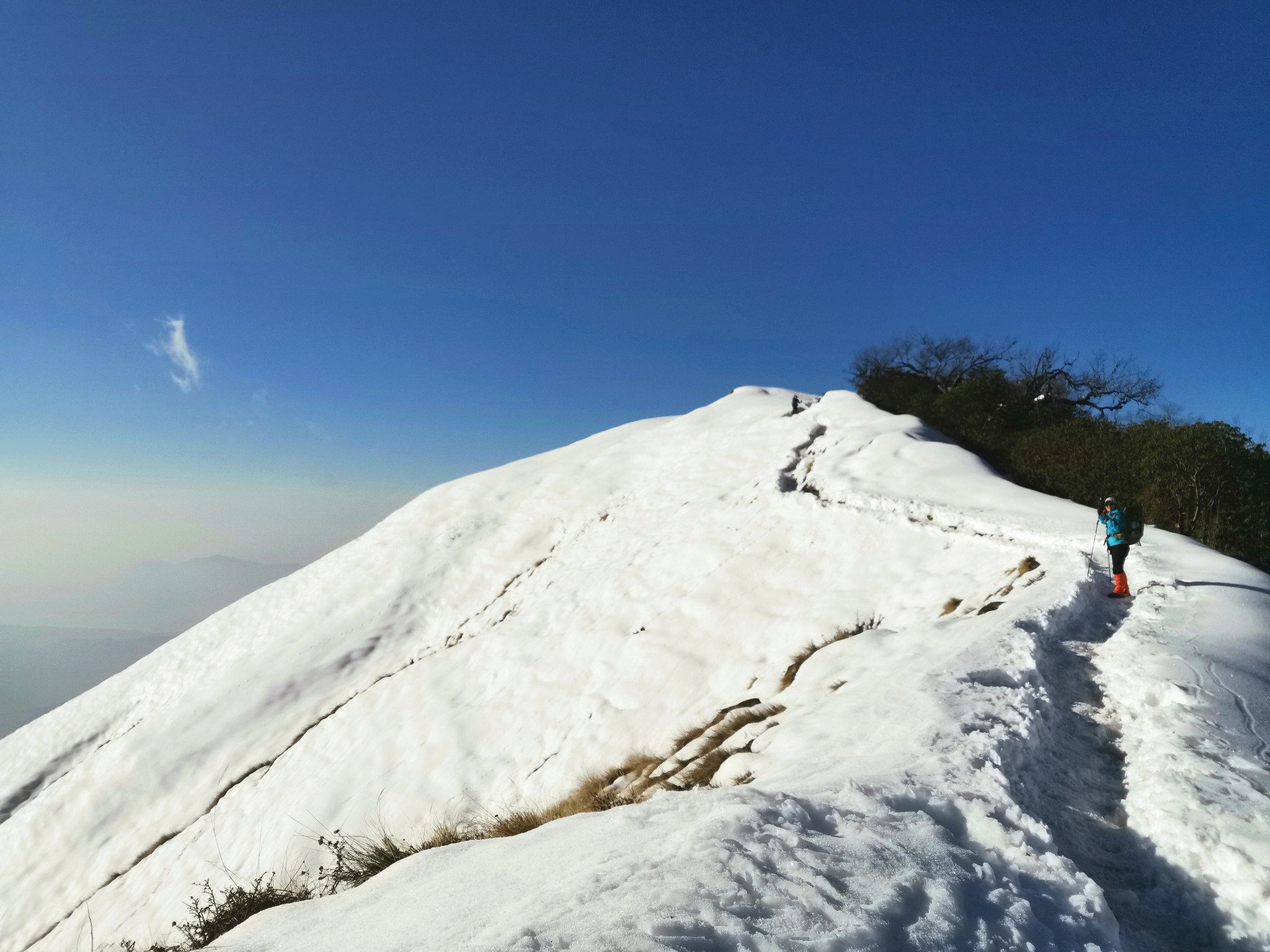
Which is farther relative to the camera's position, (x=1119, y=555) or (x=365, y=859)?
(x=1119, y=555)

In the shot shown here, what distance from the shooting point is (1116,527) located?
24.0 ft

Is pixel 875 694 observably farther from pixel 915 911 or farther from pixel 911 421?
pixel 911 421

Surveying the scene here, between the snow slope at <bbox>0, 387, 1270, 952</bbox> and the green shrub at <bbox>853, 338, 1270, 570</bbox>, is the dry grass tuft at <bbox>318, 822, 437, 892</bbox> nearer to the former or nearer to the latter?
the snow slope at <bbox>0, 387, 1270, 952</bbox>

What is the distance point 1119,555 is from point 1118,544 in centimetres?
14

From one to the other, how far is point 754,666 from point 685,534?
18.0 ft

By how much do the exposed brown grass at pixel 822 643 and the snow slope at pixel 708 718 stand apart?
27 centimetres

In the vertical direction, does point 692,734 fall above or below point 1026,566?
below

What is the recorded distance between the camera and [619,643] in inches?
472

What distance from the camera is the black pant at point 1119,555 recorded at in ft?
23.6

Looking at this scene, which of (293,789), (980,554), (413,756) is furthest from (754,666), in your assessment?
(293,789)

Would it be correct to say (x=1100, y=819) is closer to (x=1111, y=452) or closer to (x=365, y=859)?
(x=365, y=859)

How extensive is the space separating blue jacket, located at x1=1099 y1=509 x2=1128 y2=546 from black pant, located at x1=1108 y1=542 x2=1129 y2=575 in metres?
0.03

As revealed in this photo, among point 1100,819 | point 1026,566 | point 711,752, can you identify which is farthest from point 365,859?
point 1026,566

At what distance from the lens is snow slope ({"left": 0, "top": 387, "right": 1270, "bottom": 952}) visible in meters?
2.78
